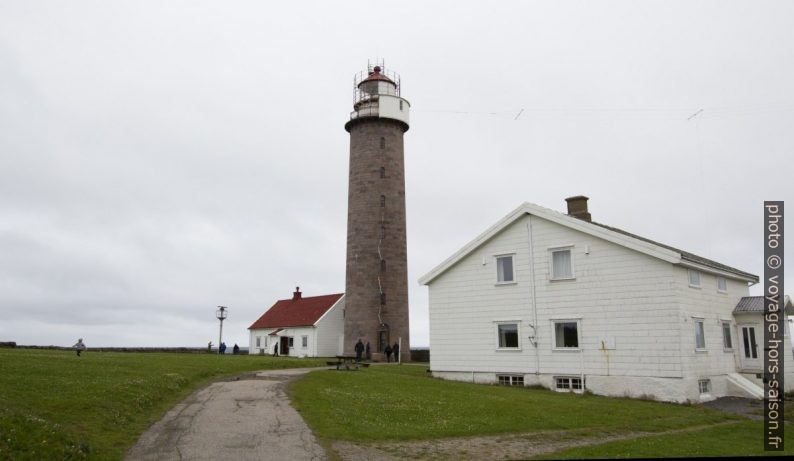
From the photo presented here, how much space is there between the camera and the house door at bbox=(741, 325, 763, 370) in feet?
89.1

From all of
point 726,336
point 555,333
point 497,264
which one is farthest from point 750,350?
point 497,264

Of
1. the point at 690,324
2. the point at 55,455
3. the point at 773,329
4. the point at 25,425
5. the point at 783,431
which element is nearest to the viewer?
the point at 55,455

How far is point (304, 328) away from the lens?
5100cm

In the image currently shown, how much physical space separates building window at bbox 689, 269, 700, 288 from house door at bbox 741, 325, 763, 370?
16.1 ft

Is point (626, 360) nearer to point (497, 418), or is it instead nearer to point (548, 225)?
point (548, 225)

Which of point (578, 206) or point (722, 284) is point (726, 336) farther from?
point (578, 206)

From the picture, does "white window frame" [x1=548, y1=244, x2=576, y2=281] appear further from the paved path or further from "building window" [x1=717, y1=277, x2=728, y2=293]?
the paved path

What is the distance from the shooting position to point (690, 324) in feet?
77.6

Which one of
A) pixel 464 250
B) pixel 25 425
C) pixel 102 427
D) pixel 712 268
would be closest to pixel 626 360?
A: pixel 712 268

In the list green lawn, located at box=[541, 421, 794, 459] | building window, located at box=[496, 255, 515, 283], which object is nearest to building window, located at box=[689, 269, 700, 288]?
building window, located at box=[496, 255, 515, 283]

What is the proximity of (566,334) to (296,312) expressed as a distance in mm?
33281

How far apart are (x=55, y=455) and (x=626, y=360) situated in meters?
20.2

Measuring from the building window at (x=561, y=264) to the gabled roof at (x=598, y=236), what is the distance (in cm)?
127

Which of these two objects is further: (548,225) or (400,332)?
(400,332)
